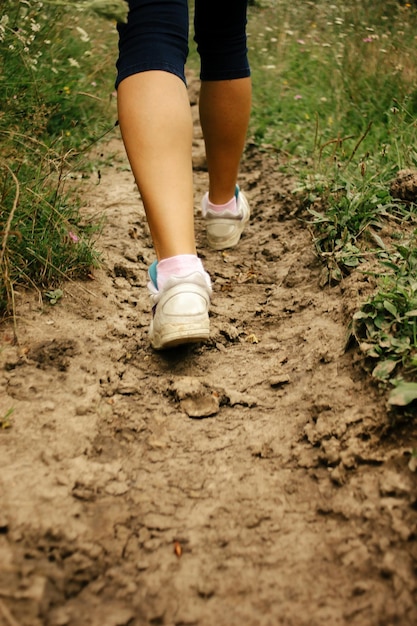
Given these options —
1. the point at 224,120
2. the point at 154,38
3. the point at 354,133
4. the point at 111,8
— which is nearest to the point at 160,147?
the point at 154,38

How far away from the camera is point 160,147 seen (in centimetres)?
141

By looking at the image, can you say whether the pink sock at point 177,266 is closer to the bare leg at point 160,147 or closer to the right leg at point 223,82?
the bare leg at point 160,147

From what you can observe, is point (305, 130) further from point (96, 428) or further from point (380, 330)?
point (96, 428)

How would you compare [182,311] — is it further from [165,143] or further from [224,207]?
[224,207]

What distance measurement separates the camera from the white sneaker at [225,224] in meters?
2.24

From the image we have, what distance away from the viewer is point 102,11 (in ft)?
3.44

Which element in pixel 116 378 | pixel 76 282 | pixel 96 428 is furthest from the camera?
pixel 76 282

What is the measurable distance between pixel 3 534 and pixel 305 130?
2.78 m

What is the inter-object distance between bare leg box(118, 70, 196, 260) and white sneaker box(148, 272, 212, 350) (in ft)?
0.28

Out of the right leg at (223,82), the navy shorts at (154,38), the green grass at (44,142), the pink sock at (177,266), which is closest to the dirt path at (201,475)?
the green grass at (44,142)

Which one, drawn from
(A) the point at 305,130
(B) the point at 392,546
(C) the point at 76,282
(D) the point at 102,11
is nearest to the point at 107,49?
(A) the point at 305,130

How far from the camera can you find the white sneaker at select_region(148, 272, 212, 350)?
1420 millimetres

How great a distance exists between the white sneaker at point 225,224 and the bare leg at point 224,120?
0.54ft

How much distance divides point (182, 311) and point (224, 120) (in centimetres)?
89
